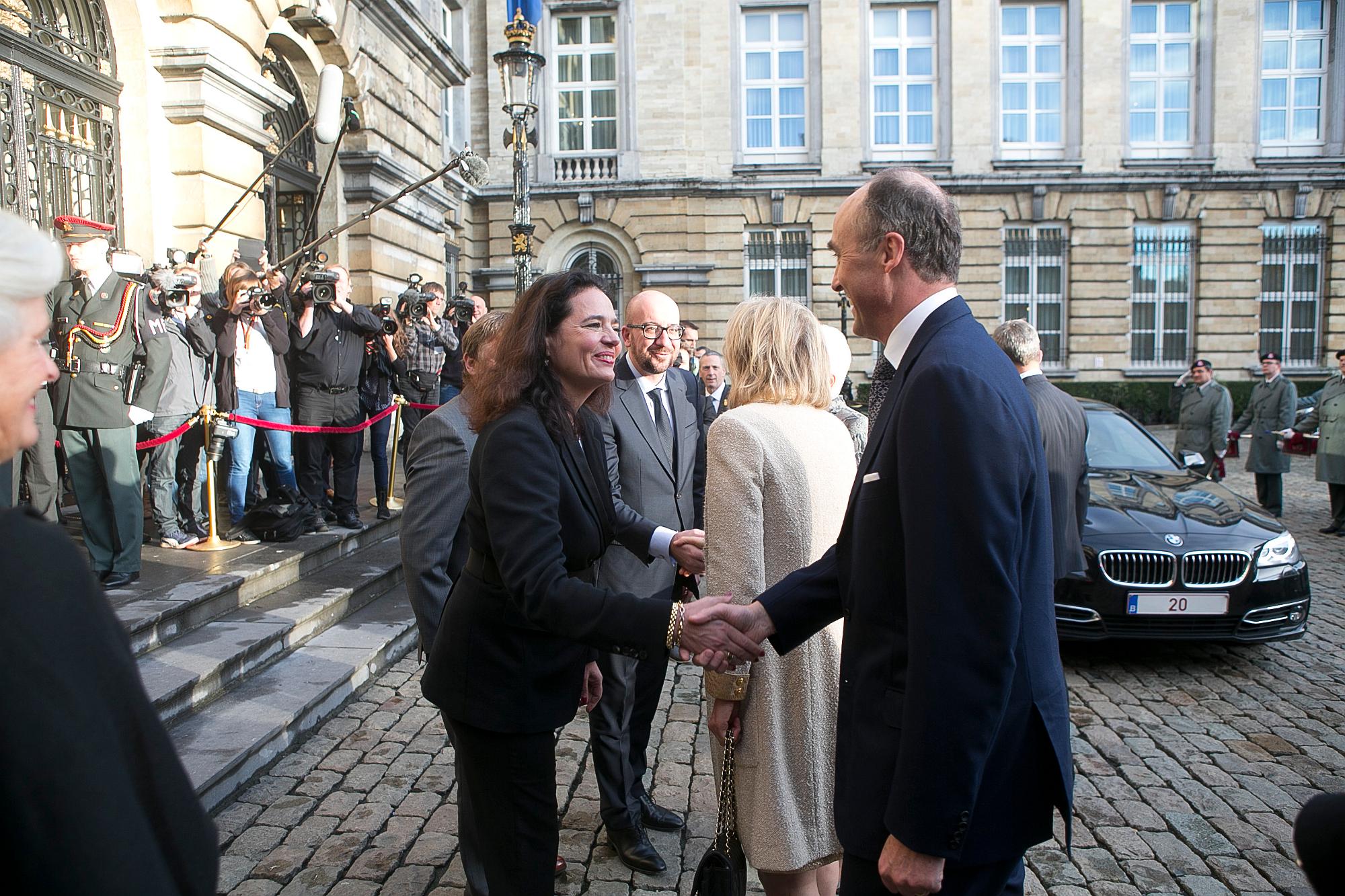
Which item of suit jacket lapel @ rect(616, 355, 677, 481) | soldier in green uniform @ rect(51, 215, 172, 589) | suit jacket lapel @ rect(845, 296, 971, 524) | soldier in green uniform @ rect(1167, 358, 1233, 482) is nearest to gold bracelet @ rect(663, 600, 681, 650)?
suit jacket lapel @ rect(845, 296, 971, 524)

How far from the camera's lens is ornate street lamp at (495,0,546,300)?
30.8ft

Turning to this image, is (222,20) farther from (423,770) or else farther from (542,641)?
(542,641)

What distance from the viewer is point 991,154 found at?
85.0ft

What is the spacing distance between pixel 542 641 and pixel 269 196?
11076mm

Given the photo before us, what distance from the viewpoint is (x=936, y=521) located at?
1696 mm

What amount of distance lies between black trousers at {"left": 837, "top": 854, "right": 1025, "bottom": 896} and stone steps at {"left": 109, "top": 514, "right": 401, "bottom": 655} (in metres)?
4.17

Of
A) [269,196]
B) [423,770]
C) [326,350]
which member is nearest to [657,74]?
[269,196]

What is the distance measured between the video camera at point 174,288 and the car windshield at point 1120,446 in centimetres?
710

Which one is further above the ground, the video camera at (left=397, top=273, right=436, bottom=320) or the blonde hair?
the video camera at (left=397, top=273, right=436, bottom=320)

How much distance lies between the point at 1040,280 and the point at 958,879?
2711 centimetres

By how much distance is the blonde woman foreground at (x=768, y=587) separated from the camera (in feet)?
8.61

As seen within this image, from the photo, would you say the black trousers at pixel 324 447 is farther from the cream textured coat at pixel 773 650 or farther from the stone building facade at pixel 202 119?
the cream textured coat at pixel 773 650

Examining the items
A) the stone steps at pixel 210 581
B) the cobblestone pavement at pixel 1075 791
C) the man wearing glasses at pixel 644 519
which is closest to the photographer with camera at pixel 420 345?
the stone steps at pixel 210 581

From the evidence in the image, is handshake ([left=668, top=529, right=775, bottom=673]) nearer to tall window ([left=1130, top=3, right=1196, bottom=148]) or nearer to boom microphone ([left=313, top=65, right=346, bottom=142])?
boom microphone ([left=313, top=65, right=346, bottom=142])
